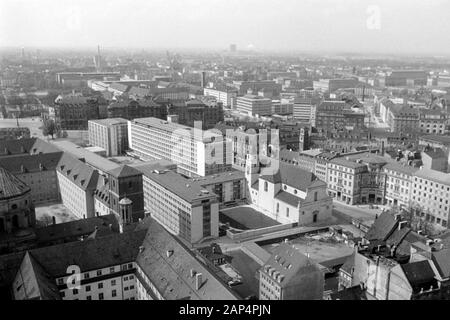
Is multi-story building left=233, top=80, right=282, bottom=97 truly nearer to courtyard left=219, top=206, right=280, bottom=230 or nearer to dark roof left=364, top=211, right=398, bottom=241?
courtyard left=219, top=206, right=280, bottom=230

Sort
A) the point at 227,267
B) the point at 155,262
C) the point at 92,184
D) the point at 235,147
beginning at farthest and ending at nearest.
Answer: the point at 235,147
the point at 92,184
the point at 227,267
the point at 155,262

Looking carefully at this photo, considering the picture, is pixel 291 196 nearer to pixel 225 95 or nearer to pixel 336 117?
pixel 336 117

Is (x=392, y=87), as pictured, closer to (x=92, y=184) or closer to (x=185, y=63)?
(x=185, y=63)

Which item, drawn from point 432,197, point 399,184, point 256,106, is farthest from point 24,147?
point 256,106

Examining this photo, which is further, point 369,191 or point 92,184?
point 369,191

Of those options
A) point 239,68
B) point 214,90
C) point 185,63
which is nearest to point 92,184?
point 214,90

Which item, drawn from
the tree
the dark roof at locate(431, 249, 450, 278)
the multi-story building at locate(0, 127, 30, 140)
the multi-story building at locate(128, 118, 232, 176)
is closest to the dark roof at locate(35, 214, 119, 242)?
the dark roof at locate(431, 249, 450, 278)

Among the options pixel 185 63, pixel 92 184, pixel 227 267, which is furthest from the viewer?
pixel 185 63

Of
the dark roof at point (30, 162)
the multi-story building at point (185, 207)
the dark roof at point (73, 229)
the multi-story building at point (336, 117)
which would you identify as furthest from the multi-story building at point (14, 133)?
the multi-story building at point (336, 117)
